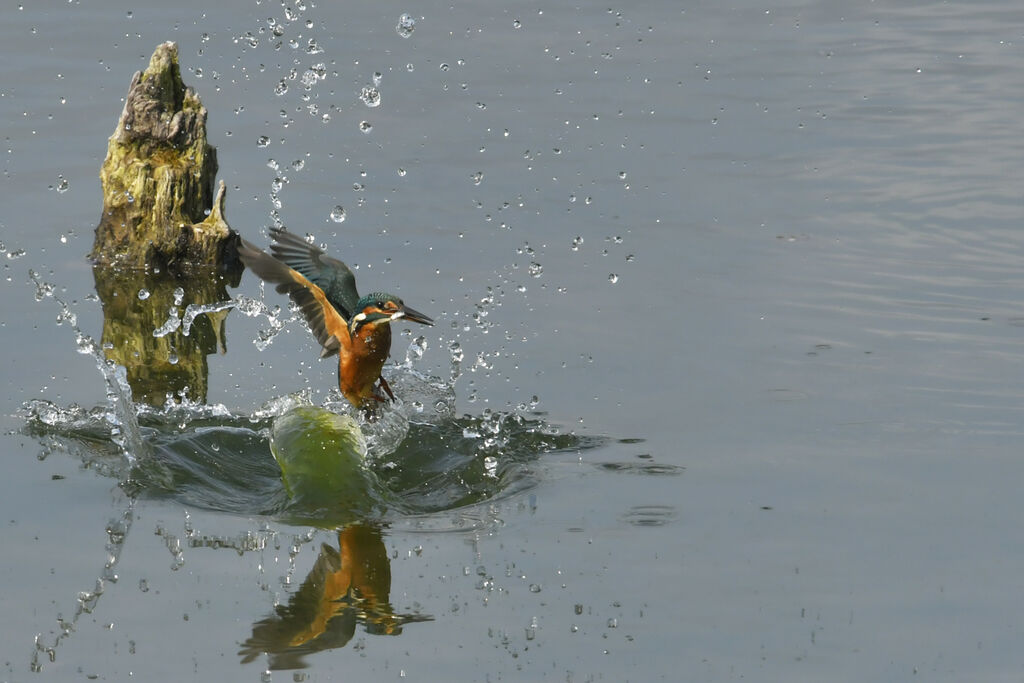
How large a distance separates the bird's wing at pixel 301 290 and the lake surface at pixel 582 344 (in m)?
0.60

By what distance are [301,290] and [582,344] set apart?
74.6 inches

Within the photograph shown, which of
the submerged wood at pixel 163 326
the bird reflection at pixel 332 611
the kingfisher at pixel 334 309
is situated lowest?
the bird reflection at pixel 332 611

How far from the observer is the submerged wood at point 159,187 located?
1097 cm

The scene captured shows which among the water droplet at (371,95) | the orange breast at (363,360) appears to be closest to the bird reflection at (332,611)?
the orange breast at (363,360)

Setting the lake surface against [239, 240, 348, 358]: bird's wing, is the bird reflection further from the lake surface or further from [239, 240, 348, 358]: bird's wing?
[239, 240, 348, 358]: bird's wing

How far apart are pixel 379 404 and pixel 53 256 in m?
3.77

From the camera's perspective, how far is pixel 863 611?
5.89 metres

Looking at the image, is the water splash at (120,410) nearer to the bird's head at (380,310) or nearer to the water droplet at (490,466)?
the bird's head at (380,310)

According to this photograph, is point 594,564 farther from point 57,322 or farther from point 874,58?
point 874,58

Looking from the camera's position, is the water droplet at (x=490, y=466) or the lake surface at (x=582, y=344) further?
the water droplet at (x=490, y=466)

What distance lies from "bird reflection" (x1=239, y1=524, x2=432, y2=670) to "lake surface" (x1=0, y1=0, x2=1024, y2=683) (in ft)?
0.07

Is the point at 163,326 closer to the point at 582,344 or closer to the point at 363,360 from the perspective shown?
the point at 363,360

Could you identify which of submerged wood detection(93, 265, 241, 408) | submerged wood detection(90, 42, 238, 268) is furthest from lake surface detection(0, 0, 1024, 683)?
submerged wood detection(90, 42, 238, 268)

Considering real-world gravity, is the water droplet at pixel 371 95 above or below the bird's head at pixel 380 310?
above
